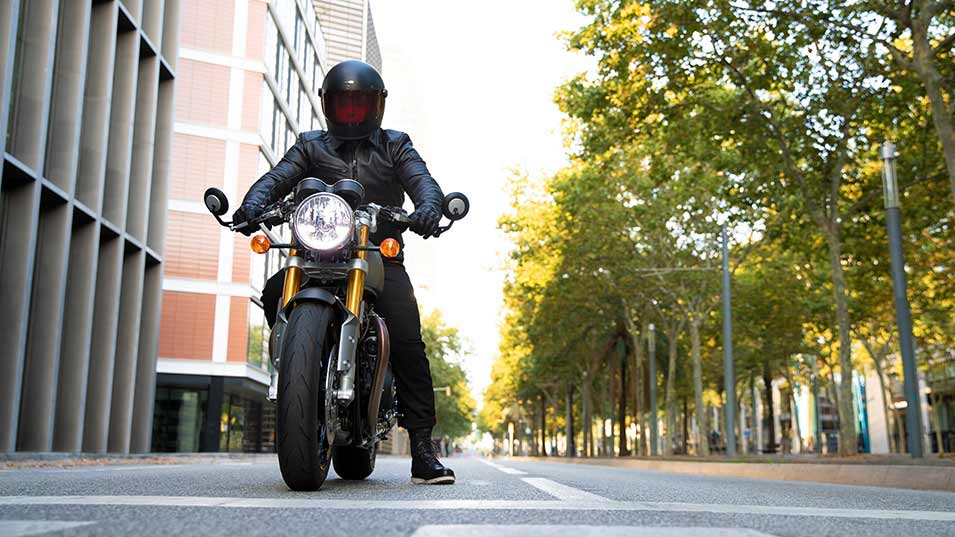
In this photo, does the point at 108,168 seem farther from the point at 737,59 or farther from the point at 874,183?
the point at 874,183

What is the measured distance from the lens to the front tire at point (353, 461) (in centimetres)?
570

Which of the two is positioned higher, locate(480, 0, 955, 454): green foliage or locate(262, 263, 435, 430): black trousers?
locate(480, 0, 955, 454): green foliage

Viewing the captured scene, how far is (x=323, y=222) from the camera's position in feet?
14.9

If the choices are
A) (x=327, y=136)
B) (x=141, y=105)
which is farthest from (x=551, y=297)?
(x=327, y=136)

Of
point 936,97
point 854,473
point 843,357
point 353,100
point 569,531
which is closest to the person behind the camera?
point 569,531

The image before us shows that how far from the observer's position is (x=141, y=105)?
18469 mm

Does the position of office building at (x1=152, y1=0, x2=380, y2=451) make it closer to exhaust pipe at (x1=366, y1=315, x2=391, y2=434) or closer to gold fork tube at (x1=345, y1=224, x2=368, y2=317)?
exhaust pipe at (x1=366, y1=315, x2=391, y2=434)

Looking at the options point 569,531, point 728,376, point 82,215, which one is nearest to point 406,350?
point 569,531

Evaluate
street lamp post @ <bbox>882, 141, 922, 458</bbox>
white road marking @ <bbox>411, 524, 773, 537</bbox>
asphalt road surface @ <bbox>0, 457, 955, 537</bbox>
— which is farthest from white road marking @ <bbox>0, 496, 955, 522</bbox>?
street lamp post @ <bbox>882, 141, 922, 458</bbox>

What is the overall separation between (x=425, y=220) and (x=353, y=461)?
5.54 ft

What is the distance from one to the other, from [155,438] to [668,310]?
61.2ft

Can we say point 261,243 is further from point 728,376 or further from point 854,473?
point 728,376

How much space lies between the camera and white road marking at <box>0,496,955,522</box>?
3596 mm

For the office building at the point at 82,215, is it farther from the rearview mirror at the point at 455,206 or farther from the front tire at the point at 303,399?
the front tire at the point at 303,399
